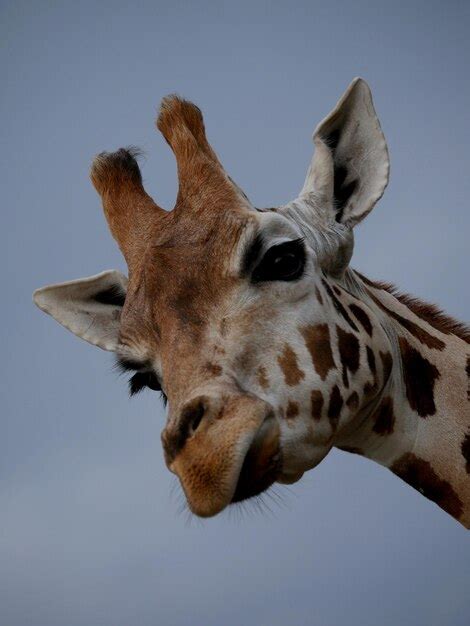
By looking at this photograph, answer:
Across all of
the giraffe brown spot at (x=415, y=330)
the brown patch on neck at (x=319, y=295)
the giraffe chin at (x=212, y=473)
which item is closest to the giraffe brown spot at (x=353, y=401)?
the brown patch on neck at (x=319, y=295)

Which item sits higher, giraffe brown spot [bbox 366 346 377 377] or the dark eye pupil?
the dark eye pupil

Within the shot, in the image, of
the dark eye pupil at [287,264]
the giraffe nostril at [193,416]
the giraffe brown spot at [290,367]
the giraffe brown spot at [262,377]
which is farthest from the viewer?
the dark eye pupil at [287,264]

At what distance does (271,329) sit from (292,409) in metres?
0.55

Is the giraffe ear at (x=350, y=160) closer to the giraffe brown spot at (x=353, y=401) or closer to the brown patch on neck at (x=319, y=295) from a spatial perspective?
the brown patch on neck at (x=319, y=295)

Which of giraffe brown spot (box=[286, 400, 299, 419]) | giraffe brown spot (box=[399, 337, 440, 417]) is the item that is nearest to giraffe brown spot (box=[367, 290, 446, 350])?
giraffe brown spot (box=[399, 337, 440, 417])

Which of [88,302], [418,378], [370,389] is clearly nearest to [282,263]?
[370,389]

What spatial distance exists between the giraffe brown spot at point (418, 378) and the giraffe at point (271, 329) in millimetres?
11

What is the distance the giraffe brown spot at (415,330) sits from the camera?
6590 mm

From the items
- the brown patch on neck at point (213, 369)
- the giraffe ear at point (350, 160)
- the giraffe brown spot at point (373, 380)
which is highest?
the giraffe ear at point (350, 160)

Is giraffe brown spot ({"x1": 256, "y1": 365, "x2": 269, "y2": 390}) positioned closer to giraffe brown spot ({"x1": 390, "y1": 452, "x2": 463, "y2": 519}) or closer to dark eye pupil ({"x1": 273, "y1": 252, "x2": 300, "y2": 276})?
dark eye pupil ({"x1": 273, "y1": 252, "x2": 300, "y2": 276})

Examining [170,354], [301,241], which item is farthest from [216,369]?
[301,241]

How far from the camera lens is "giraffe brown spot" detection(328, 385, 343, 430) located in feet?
17.4

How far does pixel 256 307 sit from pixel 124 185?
2.31 metres

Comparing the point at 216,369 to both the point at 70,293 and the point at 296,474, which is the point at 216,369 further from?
the point at 70,293
